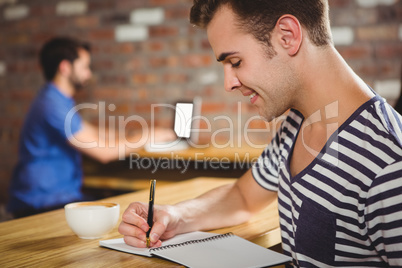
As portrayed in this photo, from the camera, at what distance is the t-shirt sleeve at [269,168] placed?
1271 mm

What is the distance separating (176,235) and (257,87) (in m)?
0.40

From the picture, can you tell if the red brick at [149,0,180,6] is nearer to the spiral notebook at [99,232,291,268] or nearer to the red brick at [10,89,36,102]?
the red brick at [10,89,36,102]

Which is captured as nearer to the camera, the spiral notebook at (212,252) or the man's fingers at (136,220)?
the spiral notebook at (212,252)

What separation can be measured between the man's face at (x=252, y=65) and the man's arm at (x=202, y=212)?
0.28m

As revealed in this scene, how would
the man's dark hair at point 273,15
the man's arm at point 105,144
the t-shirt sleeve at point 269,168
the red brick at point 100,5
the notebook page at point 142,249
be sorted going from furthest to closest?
the red brick at point 100,5 < the man's arm at point 105,144 < the t-shirt sleeve at point 269,168 < the man's dark hair at point 273,15 < the notebook page at point 142,249

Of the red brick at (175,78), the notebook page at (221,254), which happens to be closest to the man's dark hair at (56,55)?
the red brick at (175,78)

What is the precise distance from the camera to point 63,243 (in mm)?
1021

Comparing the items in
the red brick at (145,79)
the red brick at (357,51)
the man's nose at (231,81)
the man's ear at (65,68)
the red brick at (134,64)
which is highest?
the red brick at (357,51)

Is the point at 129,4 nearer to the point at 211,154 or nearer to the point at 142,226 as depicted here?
the point at 211,154

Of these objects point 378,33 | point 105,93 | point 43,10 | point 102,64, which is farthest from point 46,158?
point 378,33

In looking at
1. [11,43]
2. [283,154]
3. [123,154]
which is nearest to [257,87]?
[283,154]

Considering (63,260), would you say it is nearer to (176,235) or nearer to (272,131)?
(176,235)

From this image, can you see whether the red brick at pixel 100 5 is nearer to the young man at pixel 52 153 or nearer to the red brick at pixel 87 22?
the red brick at pixel 87 22

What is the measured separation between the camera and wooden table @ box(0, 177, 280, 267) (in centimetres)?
90
